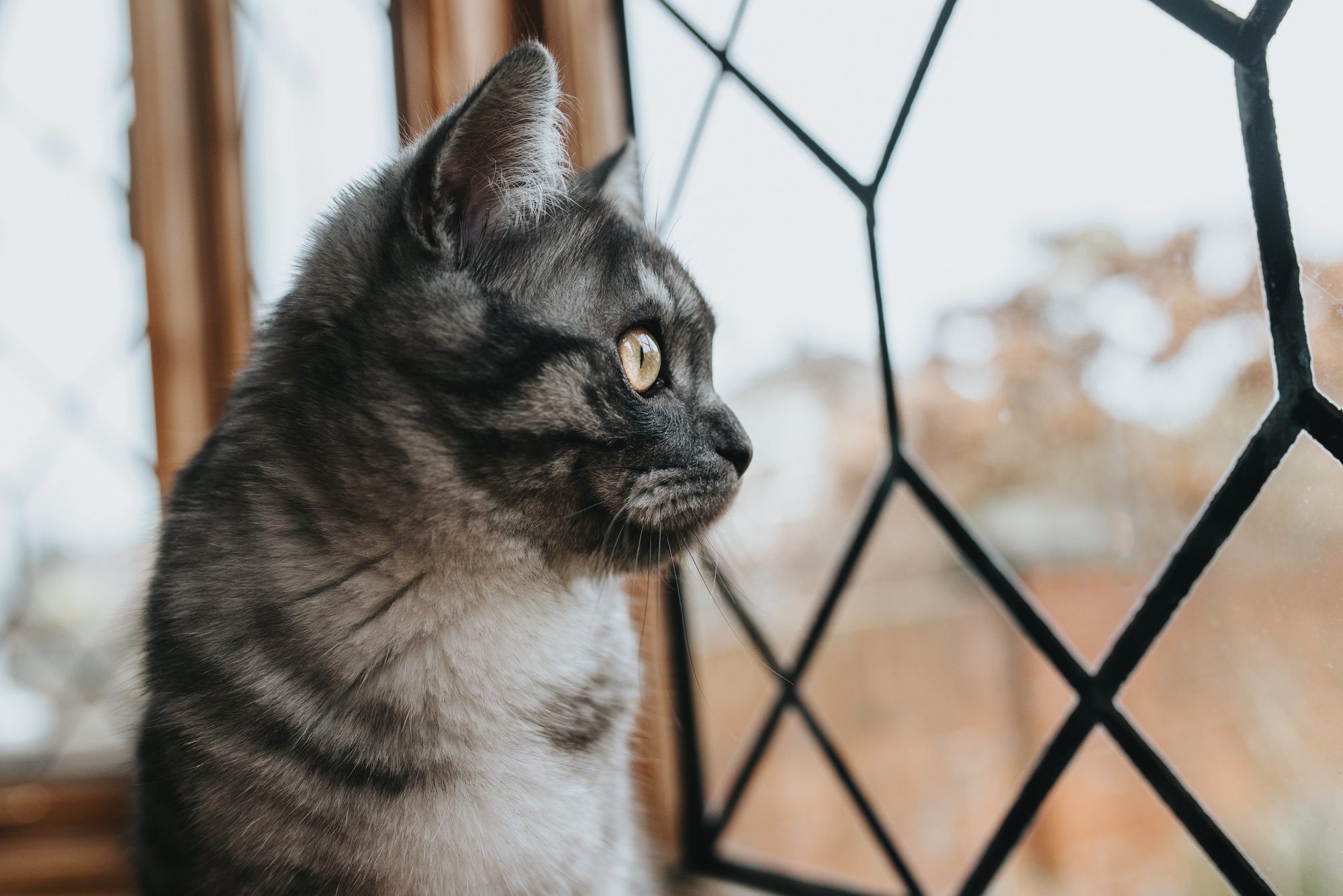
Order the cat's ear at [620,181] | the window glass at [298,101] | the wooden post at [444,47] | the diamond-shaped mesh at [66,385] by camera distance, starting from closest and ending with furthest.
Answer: the cat's ear at [620,181], the wooden post at [444,47], the window glass at [298,101], the diamond-shaped mesh at [66,385]

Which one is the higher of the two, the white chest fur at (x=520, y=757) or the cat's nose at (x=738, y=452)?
the cat's nose at (x=738, y=452)

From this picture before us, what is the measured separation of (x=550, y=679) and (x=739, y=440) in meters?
0.27

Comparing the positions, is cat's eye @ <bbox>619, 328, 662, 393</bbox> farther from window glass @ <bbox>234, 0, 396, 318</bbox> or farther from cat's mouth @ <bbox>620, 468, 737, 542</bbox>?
window glass @ <bbox>234, 0, 396, 318</bbox>

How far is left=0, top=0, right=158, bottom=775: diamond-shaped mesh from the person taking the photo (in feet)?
5.22

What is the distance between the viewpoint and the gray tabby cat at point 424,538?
1.97 feet

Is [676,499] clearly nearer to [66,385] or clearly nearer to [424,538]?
[424,538]

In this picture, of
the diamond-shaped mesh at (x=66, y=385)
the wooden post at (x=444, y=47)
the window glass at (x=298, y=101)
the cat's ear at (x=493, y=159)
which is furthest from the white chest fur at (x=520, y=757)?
the diamond-shaped mesh at (x=66, y=385)

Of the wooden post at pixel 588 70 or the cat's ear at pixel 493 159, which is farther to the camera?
the wooden post at pixel 588 70

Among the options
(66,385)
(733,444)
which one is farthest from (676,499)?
(66,385)

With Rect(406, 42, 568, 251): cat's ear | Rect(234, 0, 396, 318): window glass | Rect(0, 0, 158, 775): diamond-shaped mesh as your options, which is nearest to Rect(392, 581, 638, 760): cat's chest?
Rect(406, 42, 568, 251): cat's ear

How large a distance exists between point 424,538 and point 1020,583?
0.57 meters

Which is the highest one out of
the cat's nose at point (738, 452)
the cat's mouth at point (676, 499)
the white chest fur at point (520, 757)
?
the cat's nose at point (738, 452)

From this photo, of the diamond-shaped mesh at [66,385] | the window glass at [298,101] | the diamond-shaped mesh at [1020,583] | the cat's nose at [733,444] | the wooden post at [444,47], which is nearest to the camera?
the diamond-shaped mesh at [1020,583]

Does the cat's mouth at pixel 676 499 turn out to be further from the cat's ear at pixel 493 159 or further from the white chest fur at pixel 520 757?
the cat's ear at pixel 493 159
